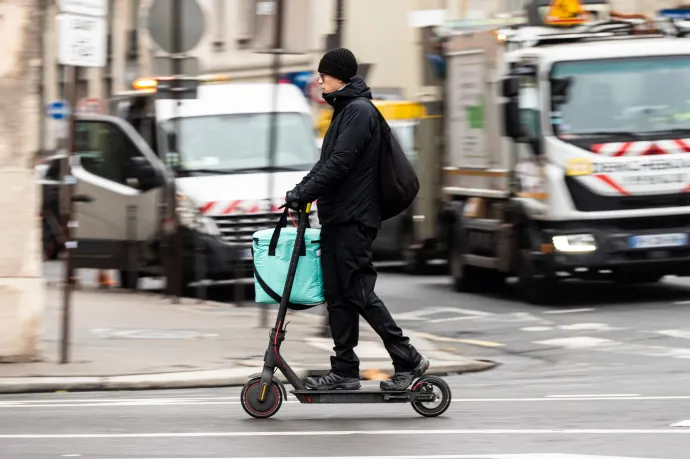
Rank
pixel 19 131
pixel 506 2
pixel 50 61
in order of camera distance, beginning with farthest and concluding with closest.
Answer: pixel 50 61
pixel 506 2
pixel 19 131

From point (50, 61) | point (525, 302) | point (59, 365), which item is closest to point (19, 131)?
point (59, 365)

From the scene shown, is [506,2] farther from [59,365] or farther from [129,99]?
[59,365]

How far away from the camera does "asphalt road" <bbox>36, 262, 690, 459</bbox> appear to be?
775 centimetres

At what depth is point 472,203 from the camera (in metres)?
19.3

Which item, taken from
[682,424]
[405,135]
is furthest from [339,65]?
[405,135]

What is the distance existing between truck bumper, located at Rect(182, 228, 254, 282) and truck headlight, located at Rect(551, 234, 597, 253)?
11.2 feet

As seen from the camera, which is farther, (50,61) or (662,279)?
(50,61)

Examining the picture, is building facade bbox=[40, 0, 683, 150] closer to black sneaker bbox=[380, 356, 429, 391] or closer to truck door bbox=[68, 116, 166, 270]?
truck door bbox=[68, 116, 166, 270]

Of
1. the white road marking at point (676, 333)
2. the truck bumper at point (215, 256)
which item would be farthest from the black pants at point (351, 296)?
the truck bumper at point (215, 256)

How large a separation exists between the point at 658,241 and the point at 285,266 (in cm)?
857

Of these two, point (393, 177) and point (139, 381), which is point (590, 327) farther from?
point (393, 177)

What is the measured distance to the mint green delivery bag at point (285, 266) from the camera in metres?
9.05

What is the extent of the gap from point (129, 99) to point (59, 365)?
9219 millimetres

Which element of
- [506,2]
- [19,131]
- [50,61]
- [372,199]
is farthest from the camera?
[50,61]
